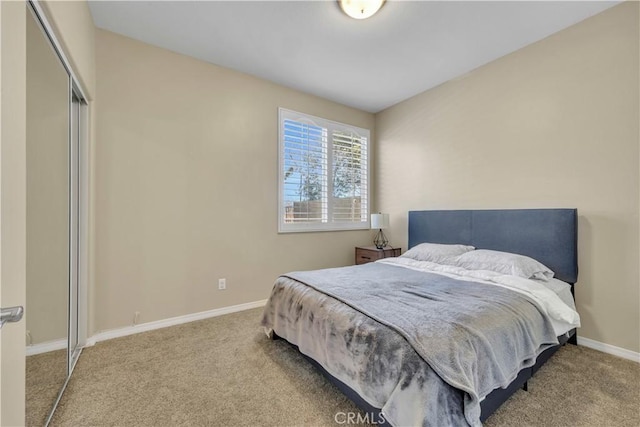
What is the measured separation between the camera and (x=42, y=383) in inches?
56.2

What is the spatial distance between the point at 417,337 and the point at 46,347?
1950 millimetres

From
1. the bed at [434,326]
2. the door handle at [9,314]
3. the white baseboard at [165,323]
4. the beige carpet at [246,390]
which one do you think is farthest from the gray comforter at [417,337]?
the door handle at [9,314]

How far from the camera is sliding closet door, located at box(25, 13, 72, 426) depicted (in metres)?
1.25

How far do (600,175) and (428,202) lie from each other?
1633mm

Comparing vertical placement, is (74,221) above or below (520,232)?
above

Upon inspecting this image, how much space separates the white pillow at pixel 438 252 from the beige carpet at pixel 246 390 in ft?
3.65

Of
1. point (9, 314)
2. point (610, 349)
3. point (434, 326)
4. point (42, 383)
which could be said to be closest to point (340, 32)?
point (434, 326)

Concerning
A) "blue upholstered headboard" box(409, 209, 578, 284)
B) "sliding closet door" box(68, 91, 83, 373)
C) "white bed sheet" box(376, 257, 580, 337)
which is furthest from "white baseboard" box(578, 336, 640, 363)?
"sliding closet door" box(68, 91, 83, 373)

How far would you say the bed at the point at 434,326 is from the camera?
120 cm

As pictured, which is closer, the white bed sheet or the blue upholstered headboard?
the white bed sheet

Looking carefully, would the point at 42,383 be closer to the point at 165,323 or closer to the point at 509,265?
the point at 165,323

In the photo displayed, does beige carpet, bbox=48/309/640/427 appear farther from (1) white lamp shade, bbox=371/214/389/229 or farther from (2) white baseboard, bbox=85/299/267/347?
(1) white lamp shade, bbox=371/214/389/229

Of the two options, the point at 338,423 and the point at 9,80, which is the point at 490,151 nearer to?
the point at 338,423

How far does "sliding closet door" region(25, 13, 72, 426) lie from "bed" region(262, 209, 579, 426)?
1.39 m
